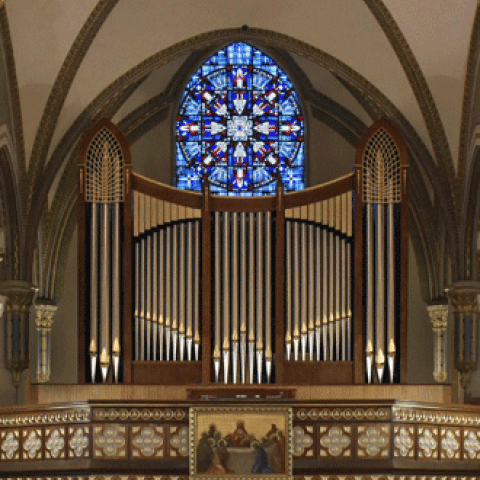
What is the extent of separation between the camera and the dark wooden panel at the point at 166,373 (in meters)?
15.5

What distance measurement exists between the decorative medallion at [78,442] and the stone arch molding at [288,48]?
4.97 m

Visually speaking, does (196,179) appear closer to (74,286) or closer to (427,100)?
(74,286)

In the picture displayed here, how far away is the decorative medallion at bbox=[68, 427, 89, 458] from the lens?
1433cm

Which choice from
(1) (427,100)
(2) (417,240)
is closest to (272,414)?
(1) (427,100)

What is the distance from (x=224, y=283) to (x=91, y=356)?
1.82 m

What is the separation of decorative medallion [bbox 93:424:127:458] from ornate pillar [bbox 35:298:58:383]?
281 inches

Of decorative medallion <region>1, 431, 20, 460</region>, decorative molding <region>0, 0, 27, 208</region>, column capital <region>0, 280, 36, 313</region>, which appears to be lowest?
decorative medallion <region>1, 431, 20, 460</region>

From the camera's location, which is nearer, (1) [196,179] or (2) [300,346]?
(2) [300,346]

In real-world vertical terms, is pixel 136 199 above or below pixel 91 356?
above

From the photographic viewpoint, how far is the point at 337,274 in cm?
1580

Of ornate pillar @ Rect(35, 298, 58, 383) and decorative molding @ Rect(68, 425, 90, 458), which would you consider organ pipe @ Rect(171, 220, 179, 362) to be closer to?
decorative molding @ Rect(68, 425, 90, 458)

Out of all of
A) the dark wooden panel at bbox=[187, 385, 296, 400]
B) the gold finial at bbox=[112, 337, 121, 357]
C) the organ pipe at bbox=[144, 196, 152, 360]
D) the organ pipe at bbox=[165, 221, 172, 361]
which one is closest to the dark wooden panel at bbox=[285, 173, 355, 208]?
the organ pipe at bbox=[165, 221, 172, 361]

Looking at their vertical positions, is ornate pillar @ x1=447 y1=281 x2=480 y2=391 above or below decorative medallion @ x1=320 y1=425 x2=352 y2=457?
above

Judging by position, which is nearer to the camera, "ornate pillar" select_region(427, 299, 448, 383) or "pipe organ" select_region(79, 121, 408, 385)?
"pipe organ" select_region(79, 121, 408, 385)
